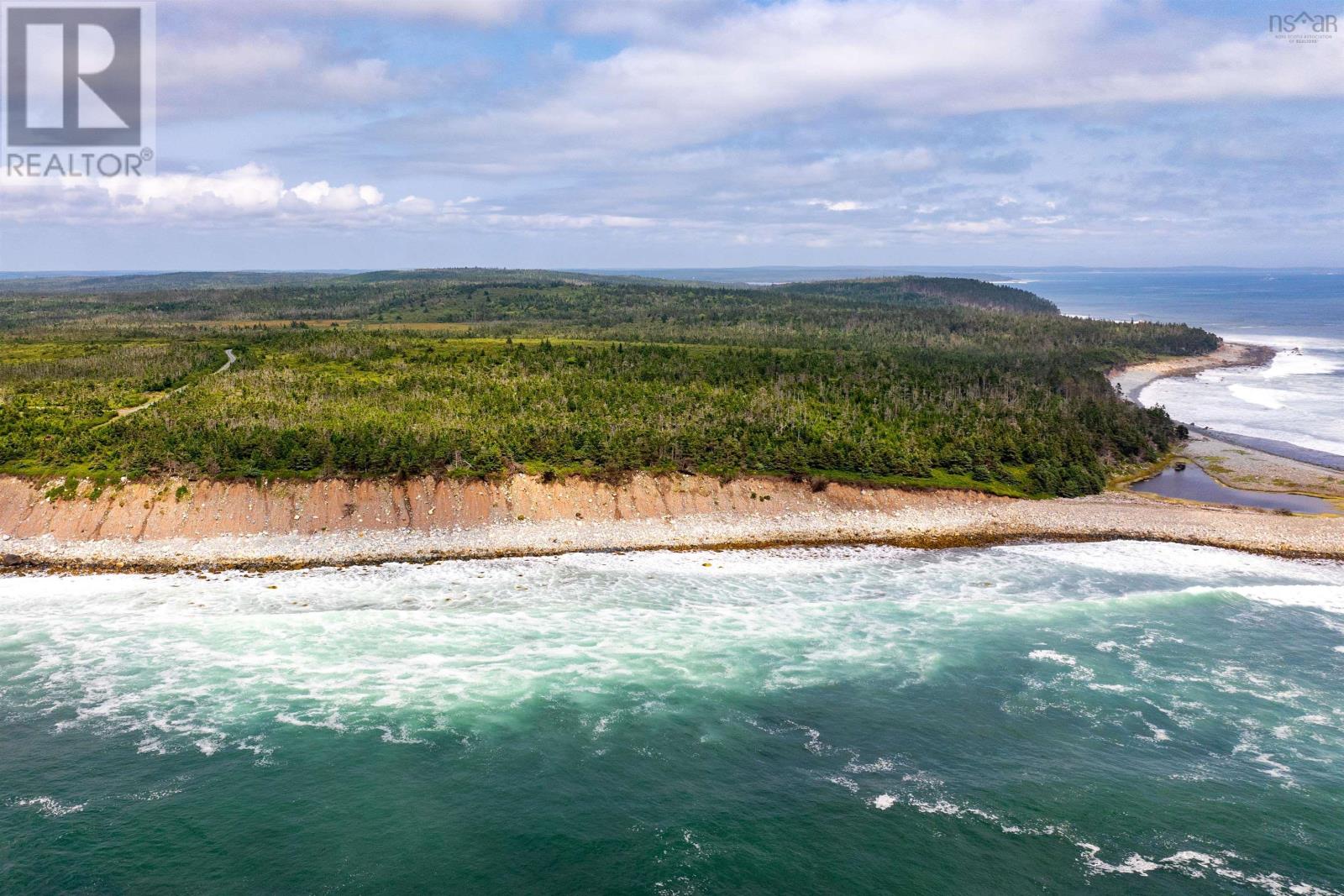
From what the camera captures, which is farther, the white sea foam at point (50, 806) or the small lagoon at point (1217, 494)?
the small lagoon at point (1217, 494)

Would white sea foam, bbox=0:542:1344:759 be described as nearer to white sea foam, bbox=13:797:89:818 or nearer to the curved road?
white sea foam, bbox=13:797:89:818

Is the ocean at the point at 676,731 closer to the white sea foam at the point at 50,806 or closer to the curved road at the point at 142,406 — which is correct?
the white sea foam at the point at 50,806

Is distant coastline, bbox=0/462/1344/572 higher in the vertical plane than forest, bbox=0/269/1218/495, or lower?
lower

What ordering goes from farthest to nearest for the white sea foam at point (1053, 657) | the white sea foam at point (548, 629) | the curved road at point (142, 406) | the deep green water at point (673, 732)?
the curved road at point (142, 406) < the white sea foam at point (1053, 657) < the white sea foam at point (548, 629) < the deep green water at point (673, 732)

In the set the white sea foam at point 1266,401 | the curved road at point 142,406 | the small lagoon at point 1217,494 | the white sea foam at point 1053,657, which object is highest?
the white sea foam at point 1266,401

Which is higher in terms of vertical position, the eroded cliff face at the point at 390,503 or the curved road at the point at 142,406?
the curved road at the point at 142,406

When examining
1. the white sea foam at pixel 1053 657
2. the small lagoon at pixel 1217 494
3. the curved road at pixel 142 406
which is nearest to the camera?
the white sea foam at pixel 1053 657

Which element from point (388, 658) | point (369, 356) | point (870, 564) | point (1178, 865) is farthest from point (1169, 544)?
point (369, 356)

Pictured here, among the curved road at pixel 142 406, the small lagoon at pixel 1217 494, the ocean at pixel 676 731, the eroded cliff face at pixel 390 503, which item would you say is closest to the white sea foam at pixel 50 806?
the ocean at pixel 676 731

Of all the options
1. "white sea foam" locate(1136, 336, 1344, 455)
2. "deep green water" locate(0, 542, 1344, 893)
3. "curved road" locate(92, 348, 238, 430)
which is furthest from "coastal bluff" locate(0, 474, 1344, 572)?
"white sea foam" locate(1136, 336, 1344, 455)
